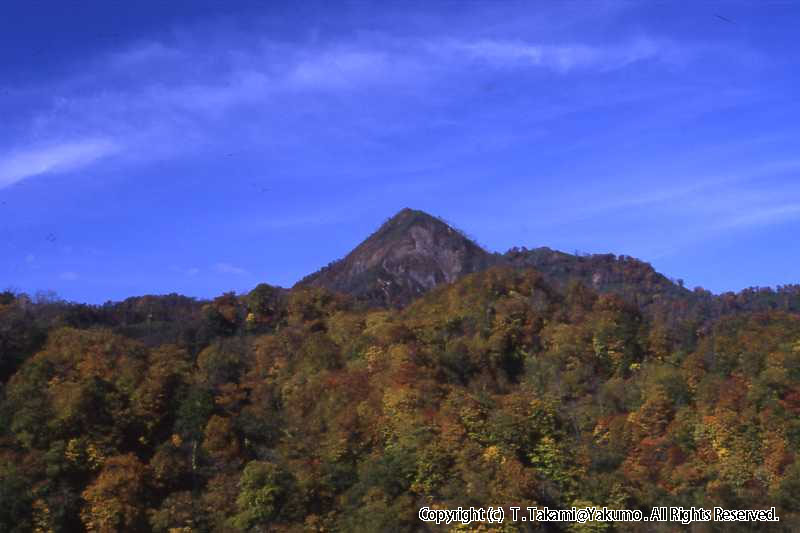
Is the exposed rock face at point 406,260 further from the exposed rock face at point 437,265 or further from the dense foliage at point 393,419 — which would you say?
the dense foliage at point 393,419

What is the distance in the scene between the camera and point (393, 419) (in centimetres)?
5475

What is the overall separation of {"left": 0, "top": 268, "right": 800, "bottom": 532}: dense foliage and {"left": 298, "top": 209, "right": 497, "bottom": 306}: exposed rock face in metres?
43.0

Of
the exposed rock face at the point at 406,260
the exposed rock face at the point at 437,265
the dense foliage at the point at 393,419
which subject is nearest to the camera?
the dense foliage at the point at 393,419

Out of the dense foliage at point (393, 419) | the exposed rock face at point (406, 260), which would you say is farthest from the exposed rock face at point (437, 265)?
the dense foliage at point (393, 419)

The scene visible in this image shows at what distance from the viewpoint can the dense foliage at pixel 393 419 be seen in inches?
1813

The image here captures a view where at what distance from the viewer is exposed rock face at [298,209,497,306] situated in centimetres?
12069

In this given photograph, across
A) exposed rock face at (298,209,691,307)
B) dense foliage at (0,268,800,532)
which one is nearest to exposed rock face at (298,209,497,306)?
exposed rock face at (298,209,691,307)

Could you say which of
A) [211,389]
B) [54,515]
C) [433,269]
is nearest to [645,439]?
[211,389]

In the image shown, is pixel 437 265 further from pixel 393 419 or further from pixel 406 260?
pixel 393 419

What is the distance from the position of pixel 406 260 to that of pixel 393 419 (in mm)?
71929

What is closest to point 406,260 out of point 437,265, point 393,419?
point 437,265

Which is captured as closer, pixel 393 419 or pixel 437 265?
pixel 393 419

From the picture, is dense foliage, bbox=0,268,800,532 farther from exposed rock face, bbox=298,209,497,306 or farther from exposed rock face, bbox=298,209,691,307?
exposed rock face, bbox=298,209,497,306

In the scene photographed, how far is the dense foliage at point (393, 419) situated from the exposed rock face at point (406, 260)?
141 ft
